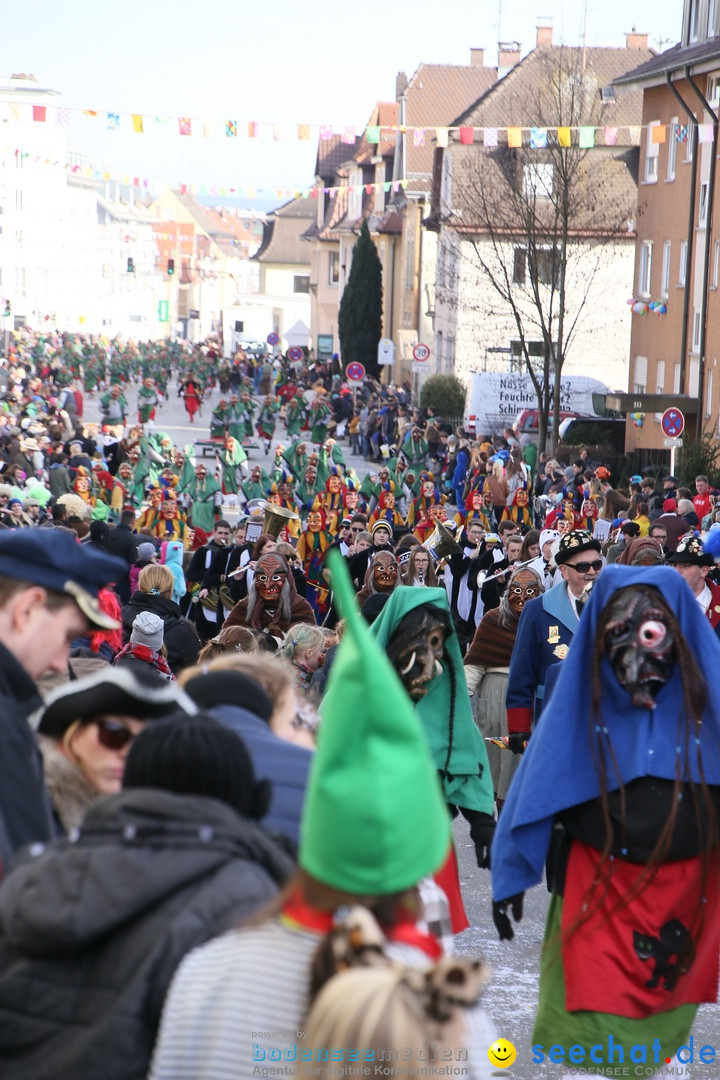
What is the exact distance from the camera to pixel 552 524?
19.0m

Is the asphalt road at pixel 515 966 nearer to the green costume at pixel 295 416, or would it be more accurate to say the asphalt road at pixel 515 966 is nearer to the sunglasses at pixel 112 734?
the sunglasses at pixel 112 734

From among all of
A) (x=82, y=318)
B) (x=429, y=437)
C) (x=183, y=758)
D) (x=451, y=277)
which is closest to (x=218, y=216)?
(x=82, y=318)

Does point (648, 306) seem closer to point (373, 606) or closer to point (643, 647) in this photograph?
point (373, 606)

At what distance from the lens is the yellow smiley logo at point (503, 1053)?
554 centimetres

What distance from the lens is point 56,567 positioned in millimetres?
3293

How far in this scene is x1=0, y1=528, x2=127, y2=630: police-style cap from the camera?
129 inches

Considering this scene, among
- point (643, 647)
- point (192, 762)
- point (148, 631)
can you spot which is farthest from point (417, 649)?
point (192, 762)

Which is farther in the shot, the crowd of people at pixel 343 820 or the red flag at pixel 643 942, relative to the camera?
the red flag at pixel 643 942

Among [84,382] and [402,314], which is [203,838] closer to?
[402,314]

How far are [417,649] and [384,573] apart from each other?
5.35 meters

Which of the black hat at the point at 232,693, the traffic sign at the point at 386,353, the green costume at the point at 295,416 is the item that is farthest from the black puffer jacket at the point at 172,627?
the traffic sign at the point at 386,353

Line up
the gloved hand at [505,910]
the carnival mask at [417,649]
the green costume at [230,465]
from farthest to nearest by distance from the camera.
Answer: the green costume at [230,465] < the carnival mask at [417,649] < the gloved hand at [505,910]

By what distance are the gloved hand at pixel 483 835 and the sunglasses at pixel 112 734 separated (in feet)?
8.58

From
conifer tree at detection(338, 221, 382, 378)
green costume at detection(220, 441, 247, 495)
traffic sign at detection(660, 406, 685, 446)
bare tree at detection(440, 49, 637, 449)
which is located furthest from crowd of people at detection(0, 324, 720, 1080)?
conifer tree at detection(338, 221, 382, 378)
